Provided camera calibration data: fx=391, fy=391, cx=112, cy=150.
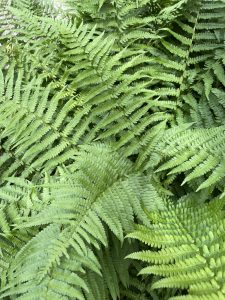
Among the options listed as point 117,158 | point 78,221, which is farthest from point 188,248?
point 117,158

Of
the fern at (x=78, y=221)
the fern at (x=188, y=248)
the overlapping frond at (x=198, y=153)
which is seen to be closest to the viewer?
the fern at (x=188, y=248)

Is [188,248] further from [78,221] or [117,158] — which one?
[117,158]

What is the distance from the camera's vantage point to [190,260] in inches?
64.0

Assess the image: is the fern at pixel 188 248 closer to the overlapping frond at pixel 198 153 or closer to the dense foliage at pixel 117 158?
the dense foliage at pixel 117 158

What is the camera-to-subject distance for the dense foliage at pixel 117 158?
177 centimetres

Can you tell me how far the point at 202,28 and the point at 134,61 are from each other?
1.55 feet

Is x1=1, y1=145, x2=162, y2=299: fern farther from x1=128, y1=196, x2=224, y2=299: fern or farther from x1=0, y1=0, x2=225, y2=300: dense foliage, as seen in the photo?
x1=128, y1=196, x2=224, y2=299: fern

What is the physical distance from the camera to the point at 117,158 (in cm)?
215

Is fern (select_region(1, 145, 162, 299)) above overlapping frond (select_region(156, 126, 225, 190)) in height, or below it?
below

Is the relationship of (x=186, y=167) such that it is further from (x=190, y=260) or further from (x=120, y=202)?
(x=190, y=260)

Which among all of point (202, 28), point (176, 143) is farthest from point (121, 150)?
point (202, 28)

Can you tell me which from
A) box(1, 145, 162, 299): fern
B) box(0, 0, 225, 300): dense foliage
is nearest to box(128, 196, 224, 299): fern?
box(0, 0, 225, 300): dense foliage

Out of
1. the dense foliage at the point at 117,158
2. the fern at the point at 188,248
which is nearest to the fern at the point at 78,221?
the dense foliage at the point at 117,158

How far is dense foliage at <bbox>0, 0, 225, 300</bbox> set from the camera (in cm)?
177
